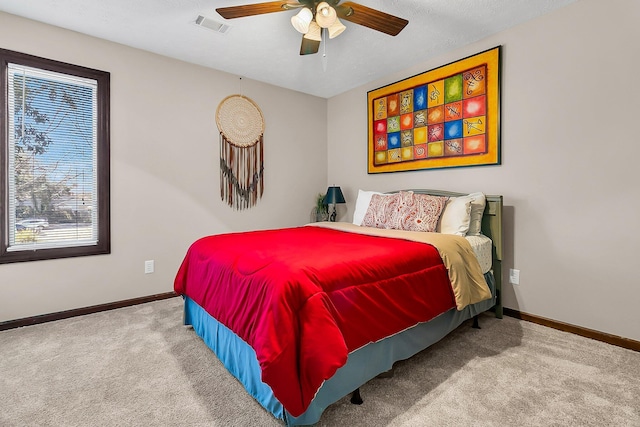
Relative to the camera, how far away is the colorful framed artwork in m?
2.81

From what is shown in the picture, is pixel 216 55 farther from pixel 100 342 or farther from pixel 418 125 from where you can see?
pixel 100 342

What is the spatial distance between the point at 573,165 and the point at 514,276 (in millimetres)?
1010

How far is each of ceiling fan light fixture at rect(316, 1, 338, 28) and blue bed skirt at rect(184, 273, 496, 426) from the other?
2.01 meters

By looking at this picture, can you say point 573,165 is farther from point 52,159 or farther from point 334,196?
point 52,159

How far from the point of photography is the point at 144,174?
3.11 meters

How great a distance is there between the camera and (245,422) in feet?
4.68

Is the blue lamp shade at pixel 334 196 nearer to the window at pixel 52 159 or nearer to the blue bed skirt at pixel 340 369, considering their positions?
the blue bed skirt at pixel 340 369

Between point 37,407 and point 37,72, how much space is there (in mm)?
2583

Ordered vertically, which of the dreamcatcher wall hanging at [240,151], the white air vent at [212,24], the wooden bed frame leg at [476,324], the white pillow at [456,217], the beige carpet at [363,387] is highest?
the white air vent at [212,24]

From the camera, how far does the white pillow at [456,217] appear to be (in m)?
2.57

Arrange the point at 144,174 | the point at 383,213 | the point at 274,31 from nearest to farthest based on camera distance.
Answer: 1. the point at 274,31
2. the point at 383,213
3. the point at 144,174

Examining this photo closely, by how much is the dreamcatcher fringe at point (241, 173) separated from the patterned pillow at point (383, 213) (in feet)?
4.98

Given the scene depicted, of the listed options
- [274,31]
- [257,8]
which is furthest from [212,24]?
[257,8]

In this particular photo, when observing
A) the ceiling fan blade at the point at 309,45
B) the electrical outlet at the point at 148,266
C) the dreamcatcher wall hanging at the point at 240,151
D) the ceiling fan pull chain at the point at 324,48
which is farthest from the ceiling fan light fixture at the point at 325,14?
the electrical outlet at the point at 148,266
